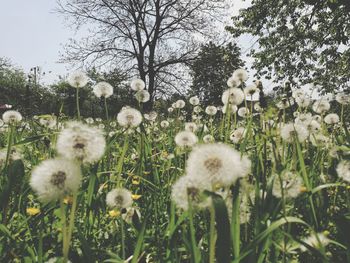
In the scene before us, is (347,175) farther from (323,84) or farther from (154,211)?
(323,84)

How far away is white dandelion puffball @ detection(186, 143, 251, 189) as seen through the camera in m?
0.95

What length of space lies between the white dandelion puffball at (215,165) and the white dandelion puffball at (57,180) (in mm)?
282

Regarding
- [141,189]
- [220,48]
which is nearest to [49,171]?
[141,189]

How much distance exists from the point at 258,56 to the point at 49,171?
18931mm

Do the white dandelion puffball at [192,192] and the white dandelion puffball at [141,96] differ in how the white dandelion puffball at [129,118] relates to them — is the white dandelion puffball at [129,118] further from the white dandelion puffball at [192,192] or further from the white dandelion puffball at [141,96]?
the white dandelion puffball at [192,192]

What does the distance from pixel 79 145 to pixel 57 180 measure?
0.11m

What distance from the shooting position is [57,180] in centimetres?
91

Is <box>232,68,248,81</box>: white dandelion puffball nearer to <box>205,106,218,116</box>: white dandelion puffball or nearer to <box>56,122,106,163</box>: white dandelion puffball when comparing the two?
<box>56,122,106,163</box>: white dandelion puffball

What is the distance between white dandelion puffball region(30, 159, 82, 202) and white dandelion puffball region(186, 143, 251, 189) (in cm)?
28

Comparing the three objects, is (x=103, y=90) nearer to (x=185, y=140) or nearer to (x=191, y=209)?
(x=185, y=140)

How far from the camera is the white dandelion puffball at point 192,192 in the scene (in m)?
0.98

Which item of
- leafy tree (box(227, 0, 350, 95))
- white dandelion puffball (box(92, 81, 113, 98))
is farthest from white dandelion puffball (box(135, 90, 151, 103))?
leafy tree (box(227, 0, 350, 95))

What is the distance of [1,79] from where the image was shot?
2781 inches

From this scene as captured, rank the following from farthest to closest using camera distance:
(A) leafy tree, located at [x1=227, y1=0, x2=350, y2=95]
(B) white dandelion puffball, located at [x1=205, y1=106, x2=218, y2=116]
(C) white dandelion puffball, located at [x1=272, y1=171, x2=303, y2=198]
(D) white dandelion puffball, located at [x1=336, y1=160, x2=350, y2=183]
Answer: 1. (A) leafy tree, located at [x1=227, y1=0, x2=350, y2=95]
2. (B) white dandelion puffball, located at [x1=205, y1=106, x2=218, y2=116]
3. (D) white dandelion puffball, located at [x1=336, y1=160, x2=350, y2=183]
4. (C) white dandelion puffball, located at [x1=272, y1=171, x2=303, y2=198]
